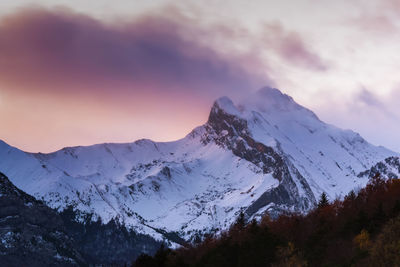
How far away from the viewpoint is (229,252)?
196 metres

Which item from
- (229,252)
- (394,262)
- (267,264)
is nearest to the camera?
(394,262)

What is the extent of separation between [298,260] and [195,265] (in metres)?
40.9

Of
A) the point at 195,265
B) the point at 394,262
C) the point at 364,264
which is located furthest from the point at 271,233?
the point at 394,262

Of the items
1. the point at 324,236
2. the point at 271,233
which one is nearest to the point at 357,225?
the point at 324,236

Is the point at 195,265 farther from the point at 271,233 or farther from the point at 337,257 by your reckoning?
the point at 337,257

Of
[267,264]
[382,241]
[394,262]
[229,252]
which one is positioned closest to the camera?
[394,262]

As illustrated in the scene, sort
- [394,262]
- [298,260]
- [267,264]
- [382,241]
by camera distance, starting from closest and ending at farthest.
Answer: [394,262] < [382,241] < [298,260] < [267,264]

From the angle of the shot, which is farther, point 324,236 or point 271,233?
point 271,233

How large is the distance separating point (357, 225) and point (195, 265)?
45567mm

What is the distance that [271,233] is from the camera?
648ft

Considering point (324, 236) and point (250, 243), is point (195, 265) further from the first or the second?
point (324, 236)

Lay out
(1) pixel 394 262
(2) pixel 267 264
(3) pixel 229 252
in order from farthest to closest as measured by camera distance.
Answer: (3) pixel 229 252, (2) pixel 267 264, (1) pixel 394 262

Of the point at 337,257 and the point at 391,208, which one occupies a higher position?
the point at 391,208

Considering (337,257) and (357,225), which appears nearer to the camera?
(337,257)
